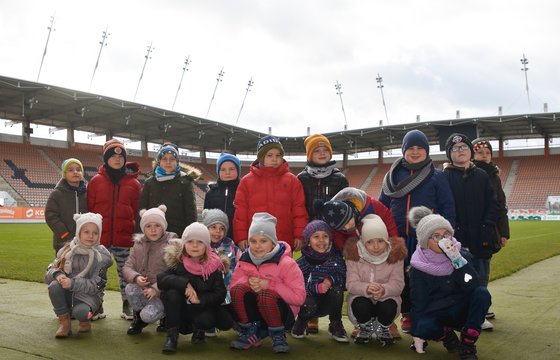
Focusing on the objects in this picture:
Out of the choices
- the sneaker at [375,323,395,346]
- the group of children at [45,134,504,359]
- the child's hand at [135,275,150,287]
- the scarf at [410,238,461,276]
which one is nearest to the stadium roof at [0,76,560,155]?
the group of children at [45,134,504,359]

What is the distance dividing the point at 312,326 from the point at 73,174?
9.94 ft

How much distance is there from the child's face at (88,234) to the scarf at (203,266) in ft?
3.42

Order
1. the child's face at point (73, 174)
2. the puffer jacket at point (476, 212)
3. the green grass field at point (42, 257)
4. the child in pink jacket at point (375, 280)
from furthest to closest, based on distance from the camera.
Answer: the green grass field at point (42, 257)
the child's face at point (73, 174)
the puffer jacket at point (476, 212)
the child in pink jacket at point (375, 280)

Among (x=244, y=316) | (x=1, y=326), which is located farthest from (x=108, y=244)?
(x=244, y=316)

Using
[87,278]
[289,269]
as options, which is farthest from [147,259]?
[289,269]

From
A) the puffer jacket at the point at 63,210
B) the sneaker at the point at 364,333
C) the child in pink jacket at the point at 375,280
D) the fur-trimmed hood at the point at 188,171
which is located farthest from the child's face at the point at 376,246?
the puffer jacket at the point at 63,210

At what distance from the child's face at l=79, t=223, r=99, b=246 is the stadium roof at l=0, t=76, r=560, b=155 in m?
26.2

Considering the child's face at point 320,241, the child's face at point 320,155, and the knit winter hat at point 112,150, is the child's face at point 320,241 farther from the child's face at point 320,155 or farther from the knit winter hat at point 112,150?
the knit winter hat at point 112,150

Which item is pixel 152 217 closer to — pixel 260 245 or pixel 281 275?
pixel 260 245

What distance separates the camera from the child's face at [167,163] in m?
5.02

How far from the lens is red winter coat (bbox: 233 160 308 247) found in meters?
4.57

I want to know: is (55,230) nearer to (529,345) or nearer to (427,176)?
(427,176)

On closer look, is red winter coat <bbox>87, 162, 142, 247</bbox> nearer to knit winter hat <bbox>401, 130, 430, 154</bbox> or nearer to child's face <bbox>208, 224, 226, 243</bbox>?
child's face <bbox>208, 224, 226, 243</bbox>

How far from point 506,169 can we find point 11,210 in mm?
38360
